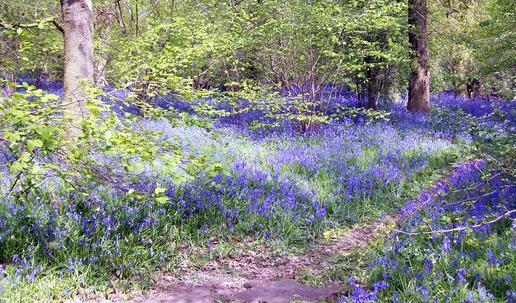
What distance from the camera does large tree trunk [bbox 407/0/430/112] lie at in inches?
492

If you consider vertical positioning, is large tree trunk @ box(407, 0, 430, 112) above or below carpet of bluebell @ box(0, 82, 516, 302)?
above

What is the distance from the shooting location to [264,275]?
Result: 469cm

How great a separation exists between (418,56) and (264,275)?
10.6 metres

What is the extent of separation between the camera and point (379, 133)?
1017 cm

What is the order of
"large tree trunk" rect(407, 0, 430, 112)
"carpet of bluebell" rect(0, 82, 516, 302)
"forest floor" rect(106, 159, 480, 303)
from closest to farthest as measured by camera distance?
"carpet of bluebell" rect(0, 82, 516, 302)
"forest floor" rect(106, 159, 480, 303)
"large tree trunk" rect(407, 0, 430, 112)

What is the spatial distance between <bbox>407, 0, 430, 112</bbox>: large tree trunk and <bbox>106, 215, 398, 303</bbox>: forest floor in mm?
8879

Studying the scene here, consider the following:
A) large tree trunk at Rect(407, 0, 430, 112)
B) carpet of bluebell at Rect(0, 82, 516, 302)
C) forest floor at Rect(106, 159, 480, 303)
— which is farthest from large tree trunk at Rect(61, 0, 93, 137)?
large tree trunk at Rect(407, 0, 430, 112)

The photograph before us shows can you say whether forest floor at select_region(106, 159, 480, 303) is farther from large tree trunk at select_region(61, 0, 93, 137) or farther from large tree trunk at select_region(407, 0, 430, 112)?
large tree trunk at select_region(407, 0, 430, 112)

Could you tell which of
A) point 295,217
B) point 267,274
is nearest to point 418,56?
point 295,217

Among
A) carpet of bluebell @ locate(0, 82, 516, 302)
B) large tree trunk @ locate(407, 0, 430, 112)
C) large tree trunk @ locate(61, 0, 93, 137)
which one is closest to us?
carpet of bluebell @ locate(0, 82, 516, 302)

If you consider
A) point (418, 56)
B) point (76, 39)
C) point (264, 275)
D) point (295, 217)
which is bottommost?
point (264, 275)

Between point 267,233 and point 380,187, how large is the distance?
Answer: 2.50m

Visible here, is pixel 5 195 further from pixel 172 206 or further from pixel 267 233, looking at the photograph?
pixel 267 233

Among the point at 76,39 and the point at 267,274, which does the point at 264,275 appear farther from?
the point at 76,39
